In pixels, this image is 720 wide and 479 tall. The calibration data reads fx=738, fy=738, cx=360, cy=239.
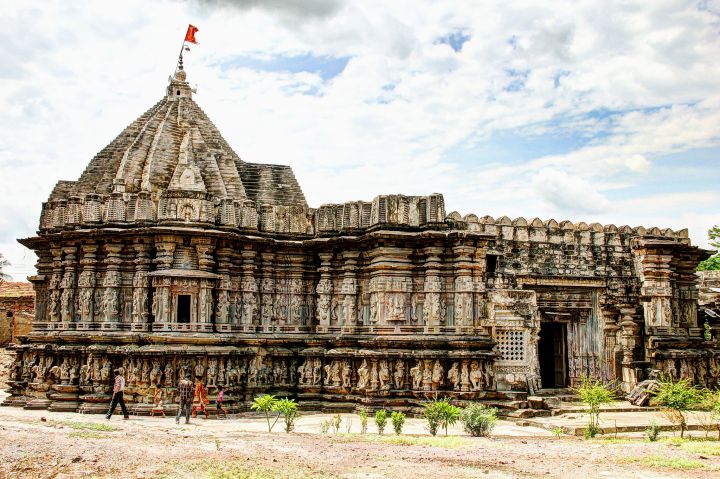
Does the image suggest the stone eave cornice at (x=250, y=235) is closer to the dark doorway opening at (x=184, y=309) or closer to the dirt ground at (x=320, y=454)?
the dark doorway opening at (x=184, y=309)

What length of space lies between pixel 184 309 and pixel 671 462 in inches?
525

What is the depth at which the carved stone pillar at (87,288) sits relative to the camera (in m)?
20.8

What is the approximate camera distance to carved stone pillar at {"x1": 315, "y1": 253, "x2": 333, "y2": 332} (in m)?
21.7

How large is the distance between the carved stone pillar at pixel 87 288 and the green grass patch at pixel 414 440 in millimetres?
9336

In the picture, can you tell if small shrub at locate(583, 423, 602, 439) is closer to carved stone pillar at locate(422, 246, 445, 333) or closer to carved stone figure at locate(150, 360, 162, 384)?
carved stone pillar at locate(422, 246, 445, 333)

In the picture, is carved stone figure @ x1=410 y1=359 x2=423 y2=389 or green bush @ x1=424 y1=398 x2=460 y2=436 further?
carved stone figure @ x1=410 y1=359 x2=423 y2=389

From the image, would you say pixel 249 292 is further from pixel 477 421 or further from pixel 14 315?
pixel 14 315

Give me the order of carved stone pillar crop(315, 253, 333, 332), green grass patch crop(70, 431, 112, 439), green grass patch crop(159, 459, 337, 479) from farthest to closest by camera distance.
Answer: carved stone pillar crop(315, 253, 333, 332), green grass patch crop(70, 431, 112, 439), green grass patch crop(159, 459, 337, 479)

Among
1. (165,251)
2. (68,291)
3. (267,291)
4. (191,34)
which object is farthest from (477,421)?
(191,34)

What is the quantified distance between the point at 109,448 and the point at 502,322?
38.2ft

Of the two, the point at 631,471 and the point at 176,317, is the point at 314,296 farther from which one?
the point at 631,471

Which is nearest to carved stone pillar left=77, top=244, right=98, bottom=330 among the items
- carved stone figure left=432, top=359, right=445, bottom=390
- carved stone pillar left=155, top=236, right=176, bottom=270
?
carved stone pillar left=155, top=236, right=176, bottom=270

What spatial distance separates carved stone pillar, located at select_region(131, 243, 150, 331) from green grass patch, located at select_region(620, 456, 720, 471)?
43.2ft

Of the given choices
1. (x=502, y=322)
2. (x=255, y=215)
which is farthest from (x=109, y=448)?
(x=502, y=322)
